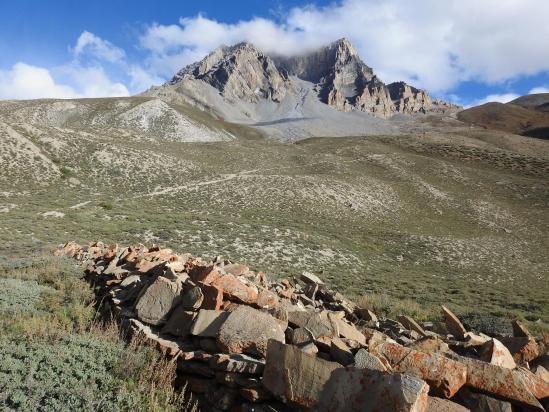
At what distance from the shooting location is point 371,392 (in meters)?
4.92

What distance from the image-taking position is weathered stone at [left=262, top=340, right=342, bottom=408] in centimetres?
539

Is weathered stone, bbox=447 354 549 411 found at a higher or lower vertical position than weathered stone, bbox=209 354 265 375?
higher

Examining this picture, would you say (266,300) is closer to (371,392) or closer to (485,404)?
(371,392)

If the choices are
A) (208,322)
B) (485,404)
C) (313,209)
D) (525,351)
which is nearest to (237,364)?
(208,322)

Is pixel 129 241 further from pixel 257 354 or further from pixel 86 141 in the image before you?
pixel 86 141

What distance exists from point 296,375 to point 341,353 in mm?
848

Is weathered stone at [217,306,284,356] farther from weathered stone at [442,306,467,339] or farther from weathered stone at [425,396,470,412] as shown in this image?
weathered stone at [442,306,467,339]

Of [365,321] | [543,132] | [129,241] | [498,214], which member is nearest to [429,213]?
[498,214]

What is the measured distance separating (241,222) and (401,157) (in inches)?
2092

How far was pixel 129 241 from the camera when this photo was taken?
26656 mm

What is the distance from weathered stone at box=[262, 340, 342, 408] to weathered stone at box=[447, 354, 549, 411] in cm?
201

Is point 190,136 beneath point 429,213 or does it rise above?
above

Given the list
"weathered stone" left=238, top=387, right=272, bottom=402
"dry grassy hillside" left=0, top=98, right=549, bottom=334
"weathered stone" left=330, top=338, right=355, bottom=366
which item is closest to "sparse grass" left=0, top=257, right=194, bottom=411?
"weathered stone" left=238, top=387, right=272, bottom=402

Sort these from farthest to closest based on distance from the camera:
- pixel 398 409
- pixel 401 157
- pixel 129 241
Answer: pixel 401 157 < pixel 129 241 < pixel 398 409
